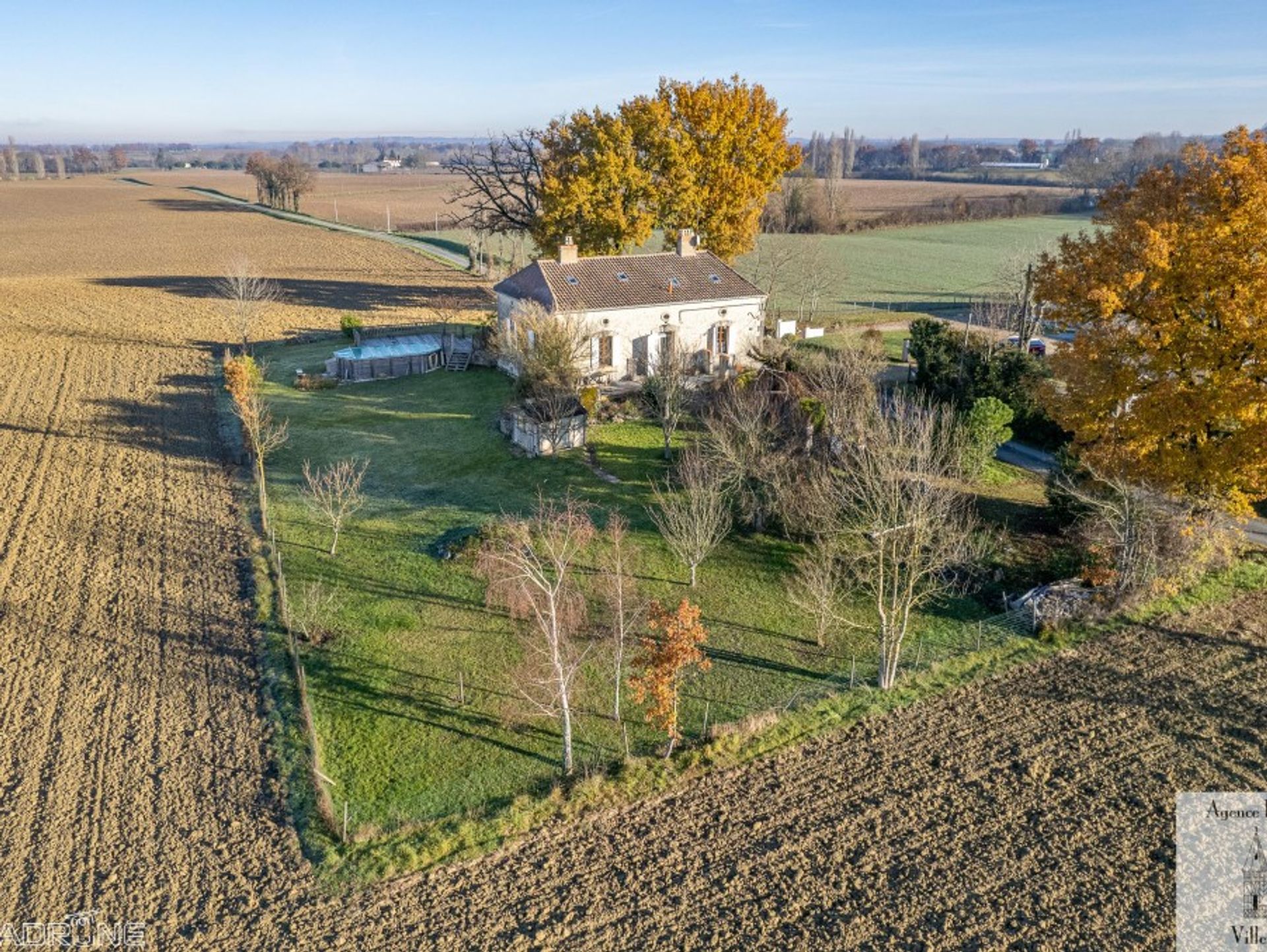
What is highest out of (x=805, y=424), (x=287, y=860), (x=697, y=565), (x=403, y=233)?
(x=403, y=233)

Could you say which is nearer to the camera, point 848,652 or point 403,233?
point 848,652

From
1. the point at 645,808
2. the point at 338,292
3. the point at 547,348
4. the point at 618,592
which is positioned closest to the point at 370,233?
the point at 338,292

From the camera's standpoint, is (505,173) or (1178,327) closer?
(1178,327)

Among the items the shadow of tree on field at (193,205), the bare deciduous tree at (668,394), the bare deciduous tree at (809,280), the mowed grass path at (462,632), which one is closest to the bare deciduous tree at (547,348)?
the mowed grass path at (462,632)

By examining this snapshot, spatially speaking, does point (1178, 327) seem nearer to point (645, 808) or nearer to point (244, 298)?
point (645, 808)

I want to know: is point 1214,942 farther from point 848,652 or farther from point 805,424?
point 805,424

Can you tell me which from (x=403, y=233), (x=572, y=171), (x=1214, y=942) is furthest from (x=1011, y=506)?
(x=403, y=233)

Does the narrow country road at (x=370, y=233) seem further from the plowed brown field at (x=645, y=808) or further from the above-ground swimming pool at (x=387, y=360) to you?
the plowed brown field at (x=645, y=808)
